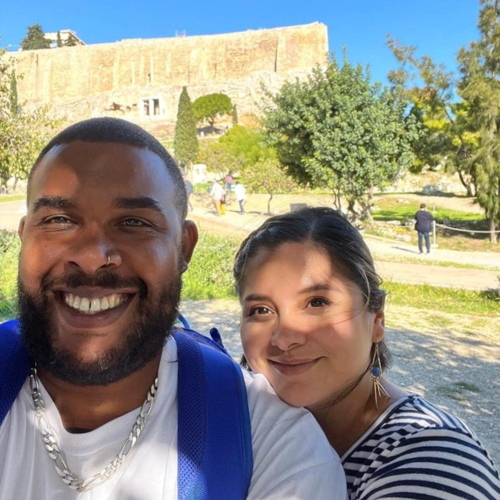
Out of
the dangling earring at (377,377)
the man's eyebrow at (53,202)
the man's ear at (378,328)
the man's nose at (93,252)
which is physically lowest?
the dangling earring at (377,377)

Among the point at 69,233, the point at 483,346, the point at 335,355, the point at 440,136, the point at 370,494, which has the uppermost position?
the point at 440,136

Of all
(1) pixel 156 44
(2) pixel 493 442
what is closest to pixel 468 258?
(2) pixel 493 442

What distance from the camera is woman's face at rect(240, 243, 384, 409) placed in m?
1.58

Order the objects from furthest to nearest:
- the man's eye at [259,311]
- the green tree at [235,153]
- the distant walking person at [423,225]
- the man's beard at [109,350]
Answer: the green tree at [235,153] → the distant walking person at [423,225] → the man's eye at [259,311] → the man's beard at [109,350]

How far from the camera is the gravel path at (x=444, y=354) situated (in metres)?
5.09

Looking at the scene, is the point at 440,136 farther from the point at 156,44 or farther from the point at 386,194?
the point at 156,44

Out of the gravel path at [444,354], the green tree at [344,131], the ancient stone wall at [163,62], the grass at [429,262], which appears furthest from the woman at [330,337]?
the ancient stone wall at [163,62]

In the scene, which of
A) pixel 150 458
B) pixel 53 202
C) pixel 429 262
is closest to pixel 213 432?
pixel 150 458

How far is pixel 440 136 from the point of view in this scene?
18656 mm

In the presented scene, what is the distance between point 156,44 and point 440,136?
6037cm

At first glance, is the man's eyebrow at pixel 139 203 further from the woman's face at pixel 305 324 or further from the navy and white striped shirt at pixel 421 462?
the navy and white striped shirt at pixel 421 462

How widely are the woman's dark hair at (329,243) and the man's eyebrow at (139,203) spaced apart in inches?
16.9

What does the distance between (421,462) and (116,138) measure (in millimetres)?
1106

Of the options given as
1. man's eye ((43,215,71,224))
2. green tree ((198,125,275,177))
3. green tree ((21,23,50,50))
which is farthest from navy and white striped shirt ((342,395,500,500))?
green tree ((21,23,50,50))
